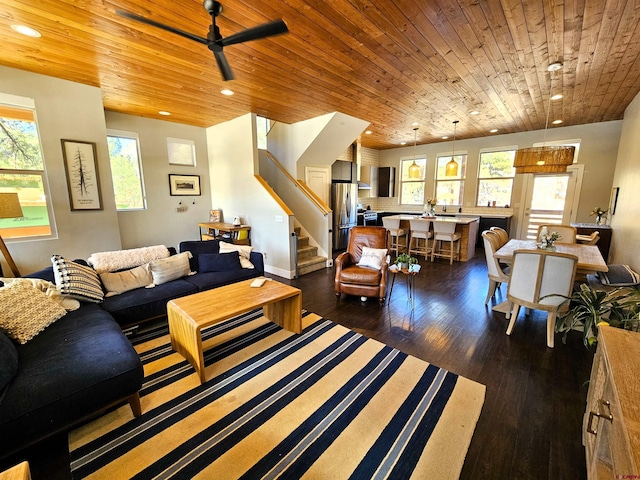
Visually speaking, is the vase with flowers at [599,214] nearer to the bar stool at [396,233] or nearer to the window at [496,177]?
the window at [496,177]

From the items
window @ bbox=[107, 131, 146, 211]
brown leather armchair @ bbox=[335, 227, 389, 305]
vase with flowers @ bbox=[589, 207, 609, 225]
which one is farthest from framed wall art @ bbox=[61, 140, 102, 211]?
vase with flowers @ bbox=[589, 207, 609, 225]

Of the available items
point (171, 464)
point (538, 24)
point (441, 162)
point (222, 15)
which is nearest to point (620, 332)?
point (171, 464)

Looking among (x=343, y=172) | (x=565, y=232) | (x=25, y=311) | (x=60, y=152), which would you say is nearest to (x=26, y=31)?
(x=60, y=152)

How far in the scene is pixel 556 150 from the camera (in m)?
3.69

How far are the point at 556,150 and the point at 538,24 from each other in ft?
6.75

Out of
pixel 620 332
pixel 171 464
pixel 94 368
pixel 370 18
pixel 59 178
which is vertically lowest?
pixel 171 464

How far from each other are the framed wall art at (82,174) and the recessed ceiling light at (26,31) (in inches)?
55.5

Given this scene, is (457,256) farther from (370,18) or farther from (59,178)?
(59,178)

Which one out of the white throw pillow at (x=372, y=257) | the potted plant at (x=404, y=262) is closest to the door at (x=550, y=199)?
the white throw pillow at (x=372, y=257)

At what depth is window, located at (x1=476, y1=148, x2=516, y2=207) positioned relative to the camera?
273 inches

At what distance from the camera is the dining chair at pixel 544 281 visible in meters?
2.47

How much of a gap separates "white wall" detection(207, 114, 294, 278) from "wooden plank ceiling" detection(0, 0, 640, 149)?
1.84 feet

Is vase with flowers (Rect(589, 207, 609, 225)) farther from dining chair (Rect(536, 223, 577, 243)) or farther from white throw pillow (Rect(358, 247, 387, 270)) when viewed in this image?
white throw pillow (Rect(358, 247, 387, 270))

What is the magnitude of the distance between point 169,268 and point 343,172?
4795 mm
